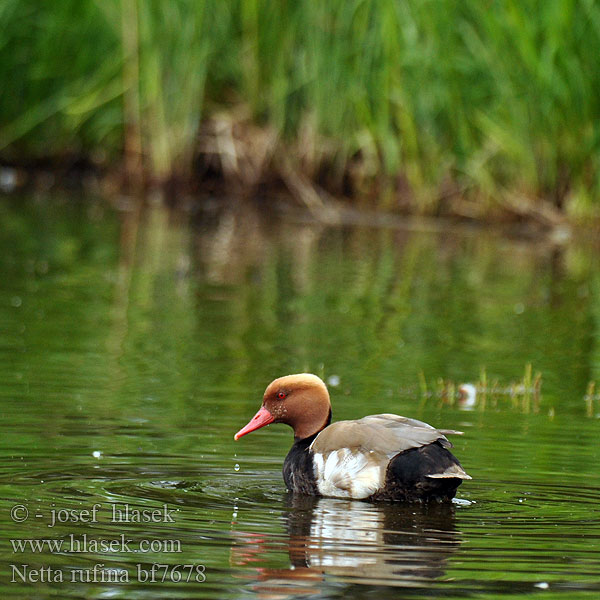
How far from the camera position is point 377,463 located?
5.78 meters

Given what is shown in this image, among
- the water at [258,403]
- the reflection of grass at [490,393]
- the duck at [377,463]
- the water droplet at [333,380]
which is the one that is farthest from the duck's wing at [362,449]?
the water droplet at [333,380]

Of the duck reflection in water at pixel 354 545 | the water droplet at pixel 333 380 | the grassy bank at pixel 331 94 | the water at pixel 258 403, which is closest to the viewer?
the duck reflection in water at pixel 354 545

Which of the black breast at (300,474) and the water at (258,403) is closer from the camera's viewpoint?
the water at (258,403)

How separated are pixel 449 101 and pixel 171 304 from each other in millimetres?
5780

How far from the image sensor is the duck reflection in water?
4586mm

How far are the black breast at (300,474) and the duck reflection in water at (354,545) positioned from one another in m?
0.05

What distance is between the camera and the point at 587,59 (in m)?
14.8

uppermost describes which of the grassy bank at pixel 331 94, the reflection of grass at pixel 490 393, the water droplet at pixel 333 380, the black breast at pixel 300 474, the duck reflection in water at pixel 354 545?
the grassy bank at pixel 331 94

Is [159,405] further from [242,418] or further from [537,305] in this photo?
[537,305]

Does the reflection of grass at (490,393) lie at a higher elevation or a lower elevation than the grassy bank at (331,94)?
lower

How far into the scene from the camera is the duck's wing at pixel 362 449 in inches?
226

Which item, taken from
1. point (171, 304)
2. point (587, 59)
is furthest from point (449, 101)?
point (171, 304)

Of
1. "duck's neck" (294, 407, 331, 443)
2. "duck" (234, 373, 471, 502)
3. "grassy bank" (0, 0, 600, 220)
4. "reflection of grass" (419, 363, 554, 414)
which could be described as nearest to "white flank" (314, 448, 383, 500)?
"duck" (234, 373, 471, 502)

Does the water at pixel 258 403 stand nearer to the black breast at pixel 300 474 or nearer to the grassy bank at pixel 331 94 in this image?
the black breast at pixel 300 474
